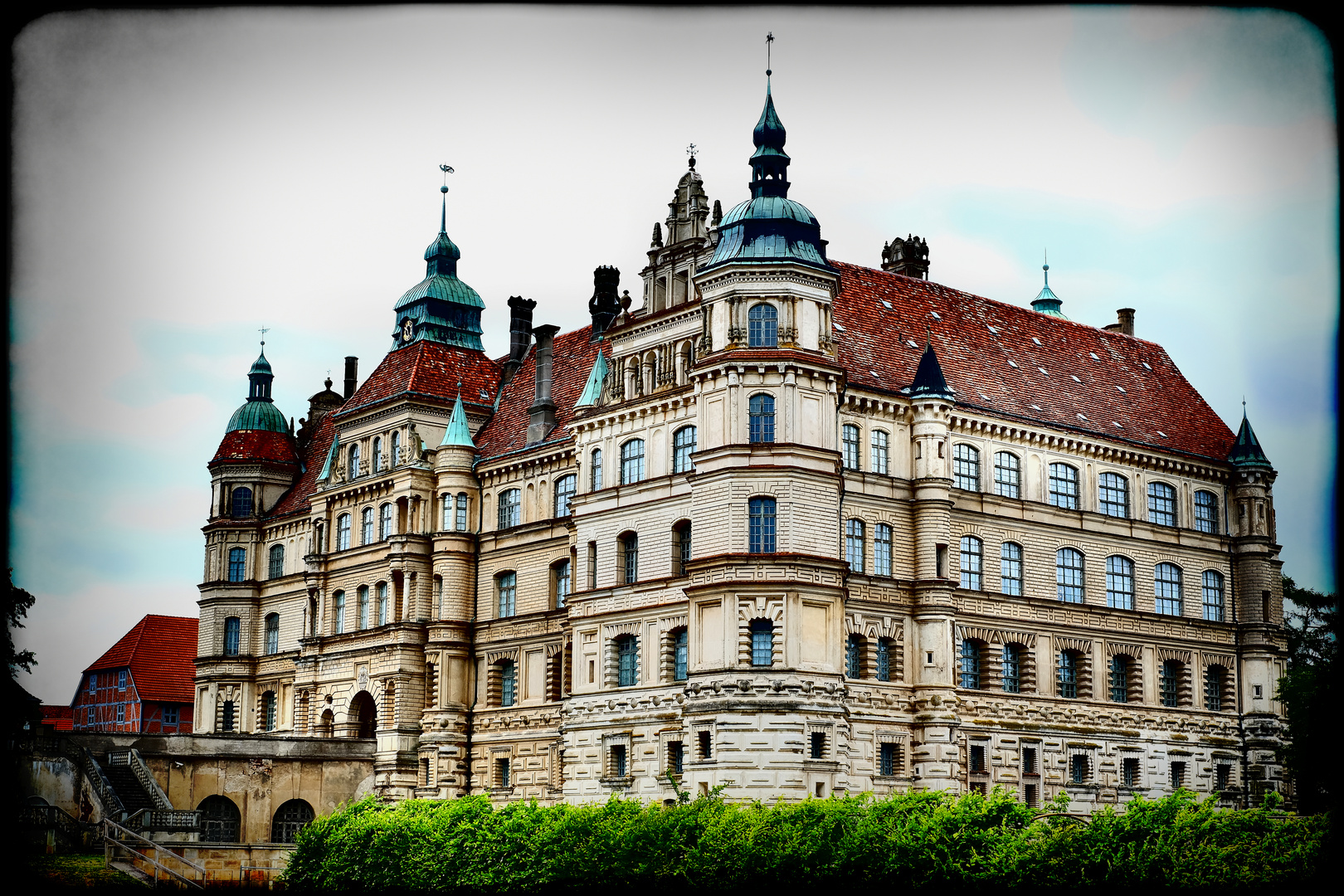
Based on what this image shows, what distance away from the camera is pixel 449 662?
61875 millimetres

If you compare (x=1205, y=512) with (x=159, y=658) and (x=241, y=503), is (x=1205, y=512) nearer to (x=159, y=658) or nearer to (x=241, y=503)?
(x=241, y=503)

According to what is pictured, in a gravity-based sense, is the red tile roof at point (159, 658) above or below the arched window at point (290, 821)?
above

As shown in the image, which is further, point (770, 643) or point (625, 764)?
point (625, 764)

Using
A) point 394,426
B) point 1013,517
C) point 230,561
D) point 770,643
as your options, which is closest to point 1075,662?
point 1013,517

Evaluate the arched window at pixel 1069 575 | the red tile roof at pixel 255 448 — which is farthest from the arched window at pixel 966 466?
the red tile roof at pixel 255 448

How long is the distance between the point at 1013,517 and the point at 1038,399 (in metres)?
5.47

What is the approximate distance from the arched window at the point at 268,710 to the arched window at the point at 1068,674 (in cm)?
3512

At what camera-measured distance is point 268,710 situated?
73.2 meters

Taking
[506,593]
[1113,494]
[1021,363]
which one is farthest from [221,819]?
[1113,494]

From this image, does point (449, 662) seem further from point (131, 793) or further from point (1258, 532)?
point (1258, 532)

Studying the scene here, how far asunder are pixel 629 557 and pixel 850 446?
27.4ft

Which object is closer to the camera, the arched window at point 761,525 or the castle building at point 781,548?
the arched window at point 761,525

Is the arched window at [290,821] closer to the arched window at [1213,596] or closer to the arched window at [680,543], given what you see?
the arched window at [680,543]

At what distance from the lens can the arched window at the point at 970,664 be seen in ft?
172
